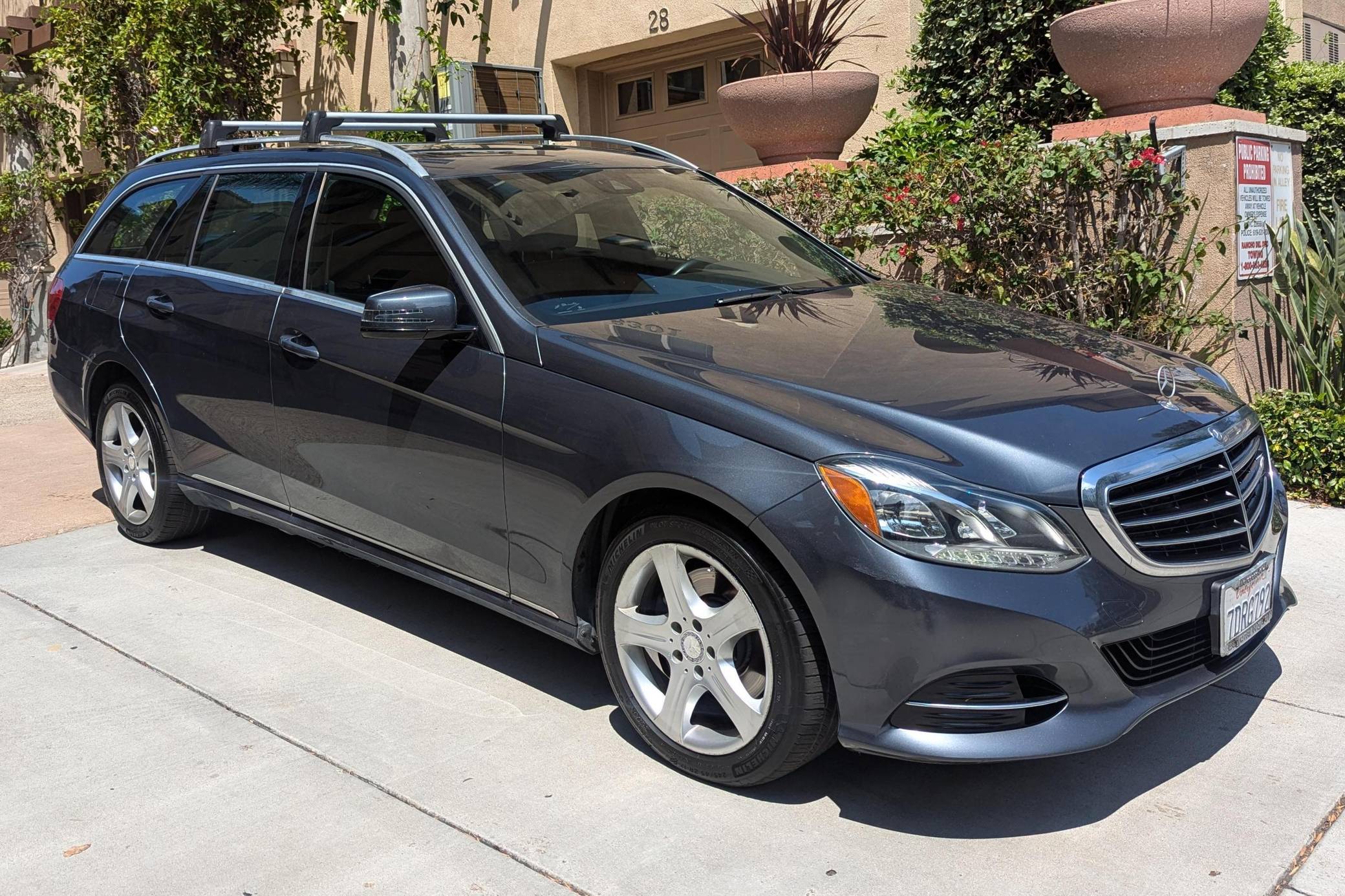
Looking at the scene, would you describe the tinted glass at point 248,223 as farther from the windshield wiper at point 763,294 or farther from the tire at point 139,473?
the windshield wiper at point 763,294

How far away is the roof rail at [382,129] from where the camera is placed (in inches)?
195

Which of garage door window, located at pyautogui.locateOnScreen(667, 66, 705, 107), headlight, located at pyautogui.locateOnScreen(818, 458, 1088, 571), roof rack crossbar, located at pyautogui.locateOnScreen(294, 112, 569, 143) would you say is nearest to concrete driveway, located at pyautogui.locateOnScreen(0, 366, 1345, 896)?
headlight, located at pyautogui.locateOnScreen(818, 458, 1088, 571)

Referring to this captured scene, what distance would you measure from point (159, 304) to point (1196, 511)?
13.2 feet

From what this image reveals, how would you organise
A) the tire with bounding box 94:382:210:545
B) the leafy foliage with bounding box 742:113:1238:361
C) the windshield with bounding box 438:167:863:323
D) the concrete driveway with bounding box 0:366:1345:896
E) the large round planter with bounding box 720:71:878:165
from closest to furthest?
the concrete driveway with bounding box 0:366:1345:896 → the windshield with bounding box 438:167:863:323 → the tire with bounding box 94:382:210:545 → the leafy foliage with bounding box 742:113:1238:361 → the large round planter with bounding box 720:71:878:165

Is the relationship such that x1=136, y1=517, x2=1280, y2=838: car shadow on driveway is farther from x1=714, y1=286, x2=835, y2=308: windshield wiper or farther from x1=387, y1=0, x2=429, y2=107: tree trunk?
x1=387, y1=0, x2=429, y2=107: tree trunk

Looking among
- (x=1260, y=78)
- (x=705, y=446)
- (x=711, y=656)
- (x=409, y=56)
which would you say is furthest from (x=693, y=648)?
(x=409, y=56)

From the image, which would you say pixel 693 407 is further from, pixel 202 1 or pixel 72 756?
pixel 202 1

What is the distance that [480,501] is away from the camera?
12.9 ft

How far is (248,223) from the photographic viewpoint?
5.06 meters

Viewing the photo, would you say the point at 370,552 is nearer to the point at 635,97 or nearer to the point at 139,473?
the point at 139,473

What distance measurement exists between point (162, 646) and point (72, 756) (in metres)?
0.87

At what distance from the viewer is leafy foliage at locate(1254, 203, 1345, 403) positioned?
6.34 metres

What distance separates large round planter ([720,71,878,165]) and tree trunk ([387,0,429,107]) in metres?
2.86

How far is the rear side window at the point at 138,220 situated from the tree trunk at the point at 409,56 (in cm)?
466
